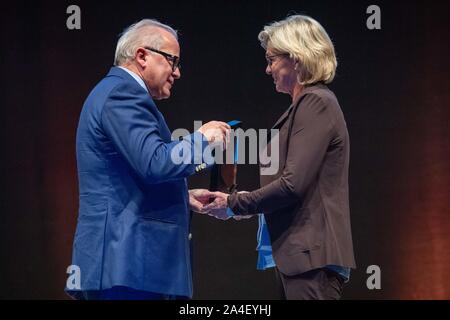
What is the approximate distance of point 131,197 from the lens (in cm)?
197

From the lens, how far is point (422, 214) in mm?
3723

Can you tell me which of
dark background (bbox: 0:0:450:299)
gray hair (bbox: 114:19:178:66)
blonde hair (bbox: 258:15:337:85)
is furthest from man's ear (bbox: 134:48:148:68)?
dark background (bbox: 0:0:450:299)

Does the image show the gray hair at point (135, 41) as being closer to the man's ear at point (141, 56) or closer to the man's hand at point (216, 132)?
the man's ear at point (141, 56)

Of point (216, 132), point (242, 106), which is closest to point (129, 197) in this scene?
point (216, 132)

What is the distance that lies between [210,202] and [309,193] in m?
0.42

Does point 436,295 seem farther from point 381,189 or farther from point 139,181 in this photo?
point 139,181

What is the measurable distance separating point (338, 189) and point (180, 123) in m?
1.70

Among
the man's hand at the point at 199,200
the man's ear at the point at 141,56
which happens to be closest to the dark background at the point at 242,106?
the man's hand at the point at 199,200

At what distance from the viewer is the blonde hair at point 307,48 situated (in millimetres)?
2227

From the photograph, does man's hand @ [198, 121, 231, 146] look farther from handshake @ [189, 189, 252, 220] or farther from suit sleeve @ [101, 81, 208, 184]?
handshake @ [189, 189, 252, 220]

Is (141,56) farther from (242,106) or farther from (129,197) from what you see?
(242,106)

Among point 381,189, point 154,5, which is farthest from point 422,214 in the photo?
point 154,5

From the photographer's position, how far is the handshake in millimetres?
2346

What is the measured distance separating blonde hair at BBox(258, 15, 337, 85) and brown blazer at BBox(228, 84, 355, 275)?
7 centimetres
